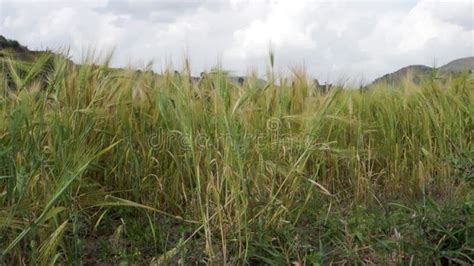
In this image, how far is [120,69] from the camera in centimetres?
309

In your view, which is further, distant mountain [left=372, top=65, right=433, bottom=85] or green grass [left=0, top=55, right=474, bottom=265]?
distant mountain [left=372, top=65, right=433, bottom=85]

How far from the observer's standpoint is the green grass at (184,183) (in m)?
2.15

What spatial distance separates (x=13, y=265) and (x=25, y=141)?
52 centimetres

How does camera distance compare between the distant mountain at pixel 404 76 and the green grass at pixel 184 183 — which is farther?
the distant mountain at pixel 404 76

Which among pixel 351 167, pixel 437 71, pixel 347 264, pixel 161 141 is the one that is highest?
pixel 437 71

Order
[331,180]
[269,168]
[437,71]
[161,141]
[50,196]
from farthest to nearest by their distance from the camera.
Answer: [437,71] → [331,180] → [161,141] → [269,168] → [50,196]

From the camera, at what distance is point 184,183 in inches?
108

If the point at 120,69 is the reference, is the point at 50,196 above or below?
below

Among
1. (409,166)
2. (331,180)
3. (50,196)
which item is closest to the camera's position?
(50,196)

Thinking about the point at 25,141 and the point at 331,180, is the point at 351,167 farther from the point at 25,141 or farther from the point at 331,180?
the point at 25,141

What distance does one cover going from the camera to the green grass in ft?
7.07

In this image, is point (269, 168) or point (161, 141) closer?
point (269, 168)

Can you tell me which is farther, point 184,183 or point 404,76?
point 404,76

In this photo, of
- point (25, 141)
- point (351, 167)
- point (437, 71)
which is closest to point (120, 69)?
point (25, 141)
